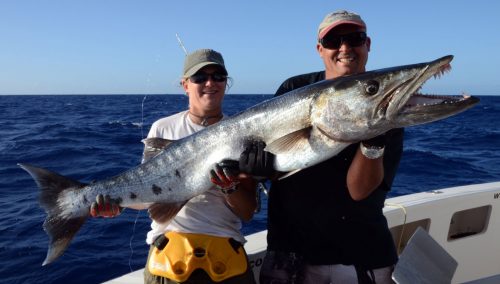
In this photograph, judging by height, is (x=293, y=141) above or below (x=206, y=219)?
above

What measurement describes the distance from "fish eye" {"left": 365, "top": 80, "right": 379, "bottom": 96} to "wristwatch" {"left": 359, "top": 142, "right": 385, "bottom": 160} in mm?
356

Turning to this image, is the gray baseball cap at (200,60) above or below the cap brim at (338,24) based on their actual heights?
below

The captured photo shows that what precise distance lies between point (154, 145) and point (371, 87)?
189cm

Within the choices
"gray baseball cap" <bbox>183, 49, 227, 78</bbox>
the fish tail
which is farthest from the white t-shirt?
"gray baseball cap" <bbox>183, 49, 227, 78</bbox>

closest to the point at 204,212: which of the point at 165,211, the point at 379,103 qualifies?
the point at 165,211

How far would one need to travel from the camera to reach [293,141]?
3.10 m

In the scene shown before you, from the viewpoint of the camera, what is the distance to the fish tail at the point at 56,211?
3.79 metres

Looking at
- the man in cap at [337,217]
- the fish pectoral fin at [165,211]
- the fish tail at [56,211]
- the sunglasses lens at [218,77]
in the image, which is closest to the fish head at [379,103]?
the man in cap at [337,217]

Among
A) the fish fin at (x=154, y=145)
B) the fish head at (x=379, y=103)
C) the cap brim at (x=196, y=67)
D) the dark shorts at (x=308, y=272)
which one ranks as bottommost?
the dark shorts at (x=308, y=272)

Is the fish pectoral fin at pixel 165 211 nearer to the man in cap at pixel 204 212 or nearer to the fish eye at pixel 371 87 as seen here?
the man in cap at pixel 204 212

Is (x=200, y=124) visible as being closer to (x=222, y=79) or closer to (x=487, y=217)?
(x=222, y=79)

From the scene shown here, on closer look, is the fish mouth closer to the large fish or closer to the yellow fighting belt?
the large fish

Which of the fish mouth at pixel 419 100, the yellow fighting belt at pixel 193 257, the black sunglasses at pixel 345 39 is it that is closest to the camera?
the fish mouth at pixel 419 100

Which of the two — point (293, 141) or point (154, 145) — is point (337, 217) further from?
point (154, 145)
